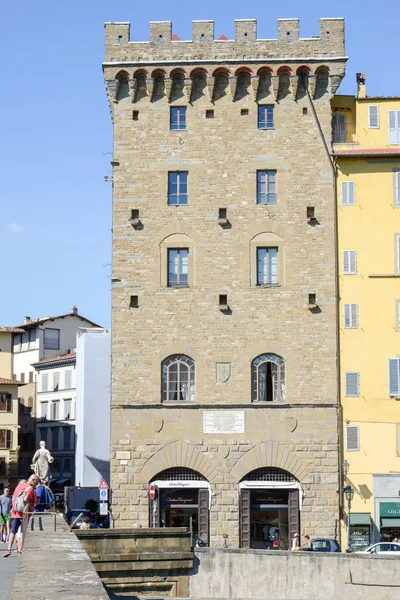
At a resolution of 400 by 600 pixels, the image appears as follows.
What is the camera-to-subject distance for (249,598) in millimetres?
30125

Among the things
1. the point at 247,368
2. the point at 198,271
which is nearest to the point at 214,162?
the point at 198,271

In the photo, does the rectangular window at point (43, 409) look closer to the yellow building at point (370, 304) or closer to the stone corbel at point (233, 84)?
the yellow building at point (370, 304)

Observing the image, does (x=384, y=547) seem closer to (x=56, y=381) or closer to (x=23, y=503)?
(x=23, y=503)

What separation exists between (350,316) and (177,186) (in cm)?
822

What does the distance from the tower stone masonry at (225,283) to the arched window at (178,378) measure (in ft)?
0.24

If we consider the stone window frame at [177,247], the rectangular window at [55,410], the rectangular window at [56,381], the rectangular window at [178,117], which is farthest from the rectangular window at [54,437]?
the rectangular window at [178,117]

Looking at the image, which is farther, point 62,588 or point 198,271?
point 198,271

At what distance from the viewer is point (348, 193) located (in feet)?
136

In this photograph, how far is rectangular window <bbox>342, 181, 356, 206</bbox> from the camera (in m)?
41.3

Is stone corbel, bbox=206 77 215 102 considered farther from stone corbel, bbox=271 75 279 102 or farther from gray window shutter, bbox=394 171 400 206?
gray window shutter, bbox=394 171 400 206

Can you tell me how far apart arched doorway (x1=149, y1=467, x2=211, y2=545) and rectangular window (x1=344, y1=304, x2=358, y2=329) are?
7.85 m

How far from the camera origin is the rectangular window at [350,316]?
40.5 meters

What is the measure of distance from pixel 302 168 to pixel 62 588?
3224cm

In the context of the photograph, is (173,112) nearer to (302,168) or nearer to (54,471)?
(302,168)
